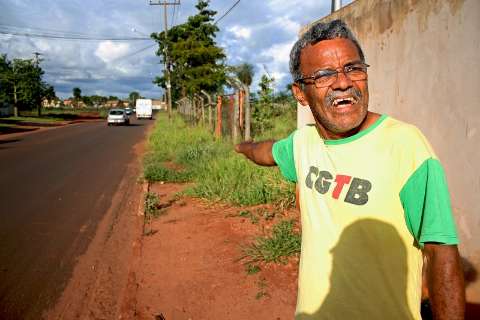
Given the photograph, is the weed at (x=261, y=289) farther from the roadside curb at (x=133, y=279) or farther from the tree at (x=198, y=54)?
the tree at (x=198, y=54)

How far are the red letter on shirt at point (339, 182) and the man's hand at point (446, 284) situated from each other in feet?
1.01

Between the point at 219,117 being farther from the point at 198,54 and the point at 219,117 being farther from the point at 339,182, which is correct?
the point at 198,54

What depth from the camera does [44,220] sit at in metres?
5.41

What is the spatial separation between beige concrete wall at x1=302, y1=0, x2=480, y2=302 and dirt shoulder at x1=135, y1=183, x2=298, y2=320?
155cm

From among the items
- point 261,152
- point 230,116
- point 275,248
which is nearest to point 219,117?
point 230,116

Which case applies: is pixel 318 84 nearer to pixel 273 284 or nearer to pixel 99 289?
pixel 273 284

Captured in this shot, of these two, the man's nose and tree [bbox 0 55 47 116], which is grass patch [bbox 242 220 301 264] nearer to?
the man's nose

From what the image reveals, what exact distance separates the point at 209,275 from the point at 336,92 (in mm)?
2732

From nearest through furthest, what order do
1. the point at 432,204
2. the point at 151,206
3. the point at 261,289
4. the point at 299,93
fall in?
the point at 432,204 → the point at 299,93 → the point at 261,289 → the point at 151,206

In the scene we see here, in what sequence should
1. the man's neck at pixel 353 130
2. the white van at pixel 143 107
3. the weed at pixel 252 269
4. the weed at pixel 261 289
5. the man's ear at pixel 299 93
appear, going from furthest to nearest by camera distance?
the white van at pixel 143 107 < the weed at pixel 252 269 < the weed at pixel 261 289 < the man's ear at pixel 299 93 < the man's neck at pixel 353 130

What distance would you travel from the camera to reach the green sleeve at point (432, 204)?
993 mm

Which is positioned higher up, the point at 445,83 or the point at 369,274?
the point at 445,83

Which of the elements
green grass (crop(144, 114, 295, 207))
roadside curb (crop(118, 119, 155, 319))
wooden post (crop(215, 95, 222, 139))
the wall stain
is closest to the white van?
wooden post (crop(215, 95, 222, 139))

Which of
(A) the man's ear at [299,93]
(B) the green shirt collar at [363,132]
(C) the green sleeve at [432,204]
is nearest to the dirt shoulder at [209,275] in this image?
(A) the man's ear at [299,93]
